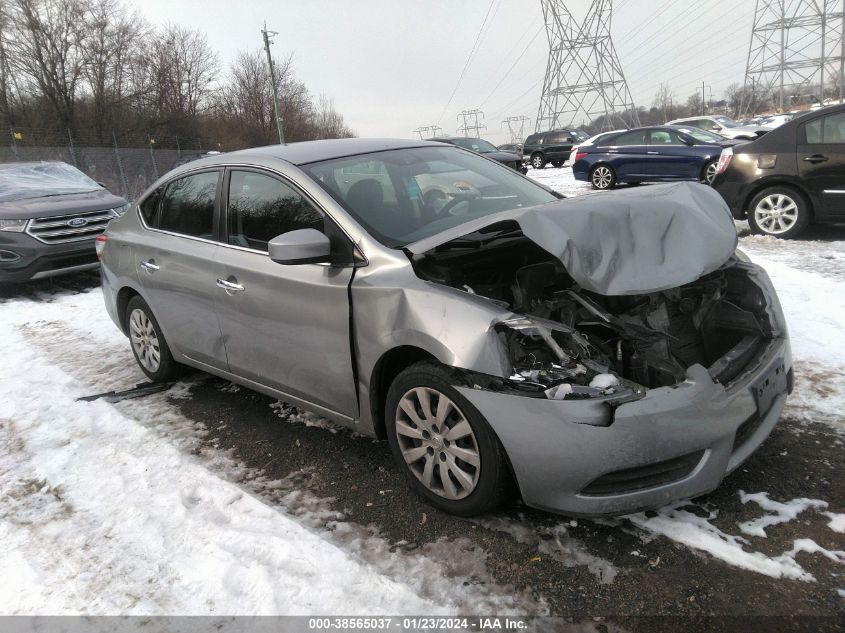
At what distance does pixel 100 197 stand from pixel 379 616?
28.4ft

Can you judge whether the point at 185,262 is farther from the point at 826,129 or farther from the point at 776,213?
the point at 826,129

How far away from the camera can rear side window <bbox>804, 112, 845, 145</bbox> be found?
710 cm

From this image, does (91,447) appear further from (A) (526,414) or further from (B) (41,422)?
(A) (526,414)

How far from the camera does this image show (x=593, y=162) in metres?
15.0

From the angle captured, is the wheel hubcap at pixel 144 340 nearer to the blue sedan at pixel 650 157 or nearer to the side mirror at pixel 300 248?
the side mirror at pixel 300 248

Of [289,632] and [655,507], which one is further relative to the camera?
[655,507]

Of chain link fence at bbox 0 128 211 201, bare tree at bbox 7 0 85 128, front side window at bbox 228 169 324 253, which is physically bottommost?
front side window at bbox 228 169 324 253

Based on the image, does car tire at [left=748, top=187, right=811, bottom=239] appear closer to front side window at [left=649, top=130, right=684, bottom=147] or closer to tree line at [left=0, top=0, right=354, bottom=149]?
front side window at [left=649, top=130, right=684, bottom=147]

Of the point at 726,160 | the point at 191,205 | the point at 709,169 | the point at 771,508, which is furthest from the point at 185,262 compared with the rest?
the point at 709,169

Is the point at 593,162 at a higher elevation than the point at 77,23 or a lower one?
lower

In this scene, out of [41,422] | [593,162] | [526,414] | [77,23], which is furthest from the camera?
[77,23]

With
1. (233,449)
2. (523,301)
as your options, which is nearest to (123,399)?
(233,449)

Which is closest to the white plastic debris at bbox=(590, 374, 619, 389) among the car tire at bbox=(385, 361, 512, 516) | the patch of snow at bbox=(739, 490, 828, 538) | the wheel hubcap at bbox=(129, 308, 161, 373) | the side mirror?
the car tire at bbox=(385, 361, 512, 516)

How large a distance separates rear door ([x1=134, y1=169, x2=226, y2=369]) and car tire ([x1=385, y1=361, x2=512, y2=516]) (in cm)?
156
